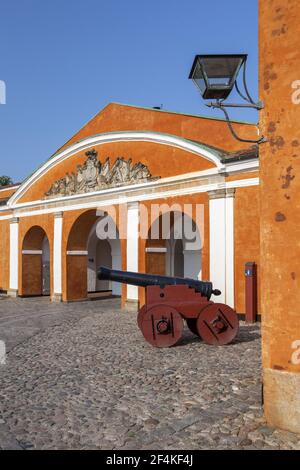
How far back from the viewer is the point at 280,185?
4277 millimetres

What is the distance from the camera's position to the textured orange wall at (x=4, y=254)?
2064cm

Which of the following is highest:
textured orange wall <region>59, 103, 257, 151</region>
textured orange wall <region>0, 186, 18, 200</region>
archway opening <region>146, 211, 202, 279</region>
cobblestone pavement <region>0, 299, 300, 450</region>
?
textured orange wall <region>59, 103, 257, 151</region>

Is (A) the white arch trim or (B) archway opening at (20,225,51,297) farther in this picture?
(B) archway opening at (20,225,51,297)

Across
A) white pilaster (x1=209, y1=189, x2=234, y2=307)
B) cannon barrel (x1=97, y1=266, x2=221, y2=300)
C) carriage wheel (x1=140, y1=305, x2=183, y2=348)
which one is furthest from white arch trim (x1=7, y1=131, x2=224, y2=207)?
carriage wheel (x1=140, y1=305, x2=183, y2=348)

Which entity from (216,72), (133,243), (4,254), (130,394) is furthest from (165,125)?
(4,254)

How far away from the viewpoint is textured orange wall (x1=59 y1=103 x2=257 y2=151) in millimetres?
12820

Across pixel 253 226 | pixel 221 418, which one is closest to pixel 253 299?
pixel 253 226

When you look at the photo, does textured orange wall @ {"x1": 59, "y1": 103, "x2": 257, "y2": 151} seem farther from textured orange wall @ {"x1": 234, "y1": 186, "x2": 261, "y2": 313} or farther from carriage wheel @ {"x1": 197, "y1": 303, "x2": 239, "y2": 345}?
carriage wheel @ {"x1": 197, "y1": 303, "x2": 239, "y2": 345}

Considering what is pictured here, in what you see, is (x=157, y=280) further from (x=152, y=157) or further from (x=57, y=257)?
(x=57, y=257)

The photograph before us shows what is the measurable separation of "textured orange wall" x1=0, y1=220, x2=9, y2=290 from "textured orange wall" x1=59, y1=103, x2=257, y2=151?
6.57m

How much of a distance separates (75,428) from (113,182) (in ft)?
36.8

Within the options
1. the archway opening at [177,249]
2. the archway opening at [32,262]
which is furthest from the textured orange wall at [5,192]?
the archway opening at [177,249]

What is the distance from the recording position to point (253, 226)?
37.4 feet

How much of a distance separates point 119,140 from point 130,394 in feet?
35.0
